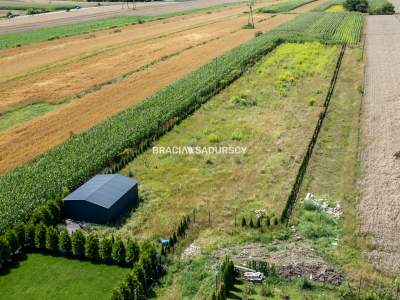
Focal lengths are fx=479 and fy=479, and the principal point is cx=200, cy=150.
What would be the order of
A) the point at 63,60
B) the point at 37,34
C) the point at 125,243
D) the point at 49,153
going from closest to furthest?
the point at 125,243 < the point at 49,153 < the point at 63,60 < the point at 37,34

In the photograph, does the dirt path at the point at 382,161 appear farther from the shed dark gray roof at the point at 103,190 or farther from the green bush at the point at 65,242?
the green bush at the point at 65,242

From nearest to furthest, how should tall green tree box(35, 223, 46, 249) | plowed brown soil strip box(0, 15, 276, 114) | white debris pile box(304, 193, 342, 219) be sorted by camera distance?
tall green tree box(35, 223, 46, 249)
white debris pile box(304, 193, 342, 219)
plowed brown soil strip box(0, 15, 276, 114)

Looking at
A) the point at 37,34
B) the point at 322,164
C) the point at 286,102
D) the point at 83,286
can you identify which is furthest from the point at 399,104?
the point at 37,34

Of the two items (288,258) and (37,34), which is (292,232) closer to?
(288,258)

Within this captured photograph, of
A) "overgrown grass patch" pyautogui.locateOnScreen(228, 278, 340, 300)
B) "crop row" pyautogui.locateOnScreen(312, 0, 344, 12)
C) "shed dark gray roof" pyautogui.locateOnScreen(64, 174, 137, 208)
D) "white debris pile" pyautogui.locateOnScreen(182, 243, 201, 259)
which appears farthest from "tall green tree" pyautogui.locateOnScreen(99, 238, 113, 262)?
"crop row" pyautogui.locateOnScreen(312, 0, 344, 12)

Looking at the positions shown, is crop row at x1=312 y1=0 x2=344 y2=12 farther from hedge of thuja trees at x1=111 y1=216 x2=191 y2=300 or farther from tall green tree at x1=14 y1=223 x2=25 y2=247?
tall green tree at x1=14 y1=223 x2=25 y2=247

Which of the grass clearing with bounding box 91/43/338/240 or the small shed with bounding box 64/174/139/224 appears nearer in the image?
the small shed with bounding box 64/174/139/224

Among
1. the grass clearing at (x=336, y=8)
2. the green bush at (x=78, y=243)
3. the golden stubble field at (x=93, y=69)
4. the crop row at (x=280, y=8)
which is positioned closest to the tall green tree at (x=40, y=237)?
the green bush at (x=78, y=243)
